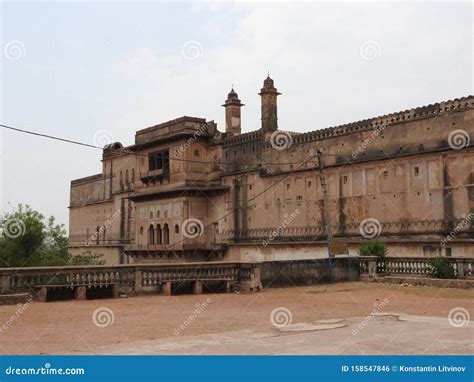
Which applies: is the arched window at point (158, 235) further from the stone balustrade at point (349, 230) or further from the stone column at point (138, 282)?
the stone column at point (138, 282)

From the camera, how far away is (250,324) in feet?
32.0

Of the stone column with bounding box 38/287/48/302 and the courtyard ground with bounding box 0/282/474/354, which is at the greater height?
the stone column with bounding box 38/287/48/302

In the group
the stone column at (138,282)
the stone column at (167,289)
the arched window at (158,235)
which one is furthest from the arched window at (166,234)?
the stone column at (138,282)

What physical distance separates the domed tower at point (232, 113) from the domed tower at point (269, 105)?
3.66m

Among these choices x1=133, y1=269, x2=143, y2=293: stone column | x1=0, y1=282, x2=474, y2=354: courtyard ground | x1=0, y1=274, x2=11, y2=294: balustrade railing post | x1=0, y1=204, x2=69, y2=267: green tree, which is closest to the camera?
x1=0, y1=282, x2=474, y2=354: courtyard ground

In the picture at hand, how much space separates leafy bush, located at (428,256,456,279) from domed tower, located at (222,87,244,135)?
18.8 m

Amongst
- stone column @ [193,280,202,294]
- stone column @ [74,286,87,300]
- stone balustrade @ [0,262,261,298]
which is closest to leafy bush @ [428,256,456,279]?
stone balustrade @ [0,262,261,298]

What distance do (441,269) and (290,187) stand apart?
11783mm

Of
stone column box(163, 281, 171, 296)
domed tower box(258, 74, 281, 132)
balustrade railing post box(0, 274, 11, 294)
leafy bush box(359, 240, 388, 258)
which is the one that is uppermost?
domed tower box(258, 74, 281, 132)

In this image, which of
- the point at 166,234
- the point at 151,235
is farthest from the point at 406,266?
the point at 151,235

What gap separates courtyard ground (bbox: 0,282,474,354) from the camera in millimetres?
7387

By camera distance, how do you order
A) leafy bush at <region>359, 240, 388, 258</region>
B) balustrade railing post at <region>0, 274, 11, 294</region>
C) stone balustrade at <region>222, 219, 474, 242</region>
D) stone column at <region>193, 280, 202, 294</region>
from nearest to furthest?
1. balustrade railing post at <region>0, 274, 11, 294</region>
2. stone column at <region>193, 280, 202, 294</region>
3. leafy bush at <region>359, 240, 388, 258</region>
4. stone balustrade at <region>222, 219, 474, 242</region>

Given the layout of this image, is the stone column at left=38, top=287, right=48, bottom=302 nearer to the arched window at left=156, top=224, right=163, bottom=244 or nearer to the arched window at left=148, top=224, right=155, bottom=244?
the arched window at left=156, top=224, right=163, bottom=244

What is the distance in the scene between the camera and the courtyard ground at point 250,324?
7387 millimetres
